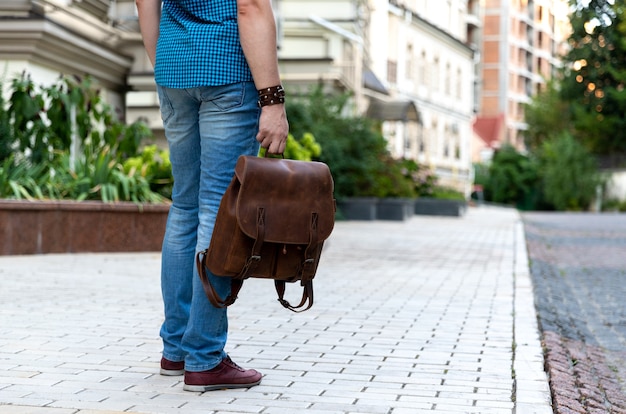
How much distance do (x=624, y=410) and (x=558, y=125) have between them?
68489mm

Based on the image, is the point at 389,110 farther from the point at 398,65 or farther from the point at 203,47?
the point at 203,47

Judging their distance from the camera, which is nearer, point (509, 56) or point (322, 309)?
point (322, 309)

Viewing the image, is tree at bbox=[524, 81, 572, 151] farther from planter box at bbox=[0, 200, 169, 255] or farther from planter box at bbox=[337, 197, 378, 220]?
planter box at bbox=[0, 200, 169, 255]

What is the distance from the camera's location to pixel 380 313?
738 centimetres

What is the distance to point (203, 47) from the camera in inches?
175

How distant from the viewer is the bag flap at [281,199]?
418cm

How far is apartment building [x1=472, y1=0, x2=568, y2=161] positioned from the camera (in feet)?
282

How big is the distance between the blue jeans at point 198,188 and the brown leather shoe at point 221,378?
3 centimetres

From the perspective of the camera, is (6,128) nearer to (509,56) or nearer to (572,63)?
(572,63)

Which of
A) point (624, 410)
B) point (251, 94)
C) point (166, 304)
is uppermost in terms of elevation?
point (251, 94)

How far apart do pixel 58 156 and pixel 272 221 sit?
8791 mm

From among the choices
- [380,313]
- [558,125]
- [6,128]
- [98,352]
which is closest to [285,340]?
[98,352]

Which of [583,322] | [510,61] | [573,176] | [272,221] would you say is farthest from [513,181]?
[272,221]

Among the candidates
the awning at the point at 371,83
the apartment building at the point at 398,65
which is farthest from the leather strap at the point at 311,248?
the awning at the point at 371,83
